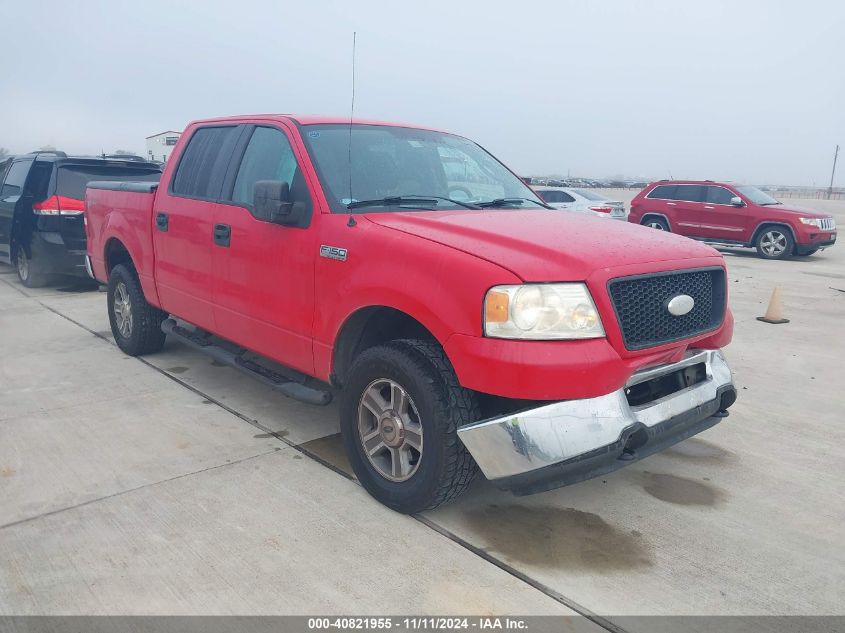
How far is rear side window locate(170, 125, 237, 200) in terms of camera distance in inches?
184

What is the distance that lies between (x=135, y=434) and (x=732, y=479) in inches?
141

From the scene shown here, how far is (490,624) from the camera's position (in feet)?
8.45

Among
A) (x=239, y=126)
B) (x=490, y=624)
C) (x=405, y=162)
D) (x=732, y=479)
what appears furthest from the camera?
(x=239, y=126)

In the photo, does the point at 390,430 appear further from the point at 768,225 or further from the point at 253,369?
the point at 768,225

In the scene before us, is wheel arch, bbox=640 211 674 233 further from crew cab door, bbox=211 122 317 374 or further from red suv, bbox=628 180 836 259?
crew cab door, bbox=211 122 317 374

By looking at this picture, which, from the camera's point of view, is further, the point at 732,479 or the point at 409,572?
the point at 732,479

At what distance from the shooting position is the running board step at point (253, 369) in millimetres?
3865

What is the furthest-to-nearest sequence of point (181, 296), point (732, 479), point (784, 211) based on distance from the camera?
1. point (784, 211)
2. point (181, 296)
3. point (732, 479)

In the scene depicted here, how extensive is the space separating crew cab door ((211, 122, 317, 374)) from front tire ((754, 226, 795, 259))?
533 inches

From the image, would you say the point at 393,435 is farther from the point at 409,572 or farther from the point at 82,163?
the point at 82,163

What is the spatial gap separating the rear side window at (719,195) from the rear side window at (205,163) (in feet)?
44.0

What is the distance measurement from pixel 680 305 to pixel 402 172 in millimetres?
1817

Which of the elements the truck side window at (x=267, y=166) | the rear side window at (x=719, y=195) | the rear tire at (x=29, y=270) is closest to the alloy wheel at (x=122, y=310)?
the truck side window at (x=267, y=166)

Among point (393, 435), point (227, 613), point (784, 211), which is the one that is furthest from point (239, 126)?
point (784, 211)
